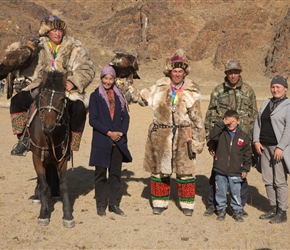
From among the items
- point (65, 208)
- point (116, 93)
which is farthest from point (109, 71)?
point (65, 208)

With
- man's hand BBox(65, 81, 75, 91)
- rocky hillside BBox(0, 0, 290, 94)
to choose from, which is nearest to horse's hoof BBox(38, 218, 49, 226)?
man's hand BBox(65, 81, 75, 91)

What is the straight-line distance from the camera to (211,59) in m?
52.1

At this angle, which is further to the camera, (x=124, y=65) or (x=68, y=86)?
(x=124, y=65)

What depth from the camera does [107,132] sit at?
6.00 metres

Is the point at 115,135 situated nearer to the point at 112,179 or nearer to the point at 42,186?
the point at 112,179

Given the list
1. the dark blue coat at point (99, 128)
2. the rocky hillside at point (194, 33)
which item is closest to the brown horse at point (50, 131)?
the dark blue coat at point (99, 128)

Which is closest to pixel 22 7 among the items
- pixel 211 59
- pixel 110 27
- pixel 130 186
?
pixel 110 27

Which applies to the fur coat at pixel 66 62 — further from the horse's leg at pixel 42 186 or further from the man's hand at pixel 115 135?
the horse's leg at pixel 42 186

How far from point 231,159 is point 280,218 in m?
1.05

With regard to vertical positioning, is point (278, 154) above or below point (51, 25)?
below

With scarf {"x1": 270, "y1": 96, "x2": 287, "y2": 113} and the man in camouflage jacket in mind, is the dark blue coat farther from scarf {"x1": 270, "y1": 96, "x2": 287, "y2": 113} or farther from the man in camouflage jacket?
scarf {"x1": 270, "y1": 96, "x2": 287, "y2": 113}

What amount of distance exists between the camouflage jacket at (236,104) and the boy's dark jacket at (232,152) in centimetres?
24

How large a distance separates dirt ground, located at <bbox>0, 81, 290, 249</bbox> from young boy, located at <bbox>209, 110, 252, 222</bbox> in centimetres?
29

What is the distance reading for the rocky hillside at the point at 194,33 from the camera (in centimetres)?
4769
